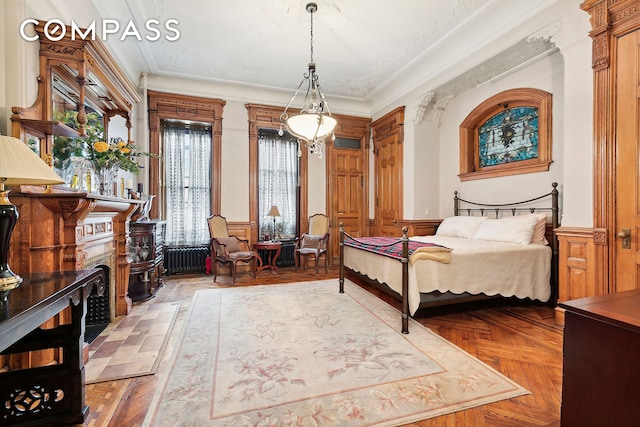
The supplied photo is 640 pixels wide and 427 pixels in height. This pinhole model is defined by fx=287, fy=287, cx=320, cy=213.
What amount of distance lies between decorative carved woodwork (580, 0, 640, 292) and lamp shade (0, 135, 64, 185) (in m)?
4.18

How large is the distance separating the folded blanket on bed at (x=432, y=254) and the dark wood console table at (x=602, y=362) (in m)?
1.84

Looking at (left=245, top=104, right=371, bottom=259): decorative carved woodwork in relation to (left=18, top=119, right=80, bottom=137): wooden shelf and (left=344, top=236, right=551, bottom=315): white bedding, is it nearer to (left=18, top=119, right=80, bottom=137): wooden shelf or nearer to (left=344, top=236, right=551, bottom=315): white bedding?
(left=344, top=236, right=551, bottom=315): white bedding

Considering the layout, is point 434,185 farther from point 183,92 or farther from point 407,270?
point 183,92

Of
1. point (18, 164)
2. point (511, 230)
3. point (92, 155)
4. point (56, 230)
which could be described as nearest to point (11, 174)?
point (18, 164)

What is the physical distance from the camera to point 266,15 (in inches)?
140

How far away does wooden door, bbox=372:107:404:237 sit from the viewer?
18.7ft

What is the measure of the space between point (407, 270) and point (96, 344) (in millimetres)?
2959

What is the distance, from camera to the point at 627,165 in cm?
252

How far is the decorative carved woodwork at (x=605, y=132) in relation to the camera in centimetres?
260

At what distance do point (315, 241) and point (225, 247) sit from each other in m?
1.78

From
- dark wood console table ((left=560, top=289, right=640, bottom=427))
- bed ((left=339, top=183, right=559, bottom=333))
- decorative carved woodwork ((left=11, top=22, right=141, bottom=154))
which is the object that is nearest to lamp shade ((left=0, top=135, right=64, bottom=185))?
decorative carved woodwork ((left=11, top=22, right=141, bottom=154))

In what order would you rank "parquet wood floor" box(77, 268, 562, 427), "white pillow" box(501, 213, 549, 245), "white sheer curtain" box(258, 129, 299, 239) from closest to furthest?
"parquet wood floor" box(77, 268, 562, 427) → "white pillow" box(501, 213, 549, 245) → "white sheer curtain" box(258, 129, 299, 239)

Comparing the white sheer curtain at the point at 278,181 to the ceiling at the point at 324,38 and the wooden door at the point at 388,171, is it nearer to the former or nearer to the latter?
the ceiling at the point at 324,38

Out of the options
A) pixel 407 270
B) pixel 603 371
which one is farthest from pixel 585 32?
pixel 603 371
